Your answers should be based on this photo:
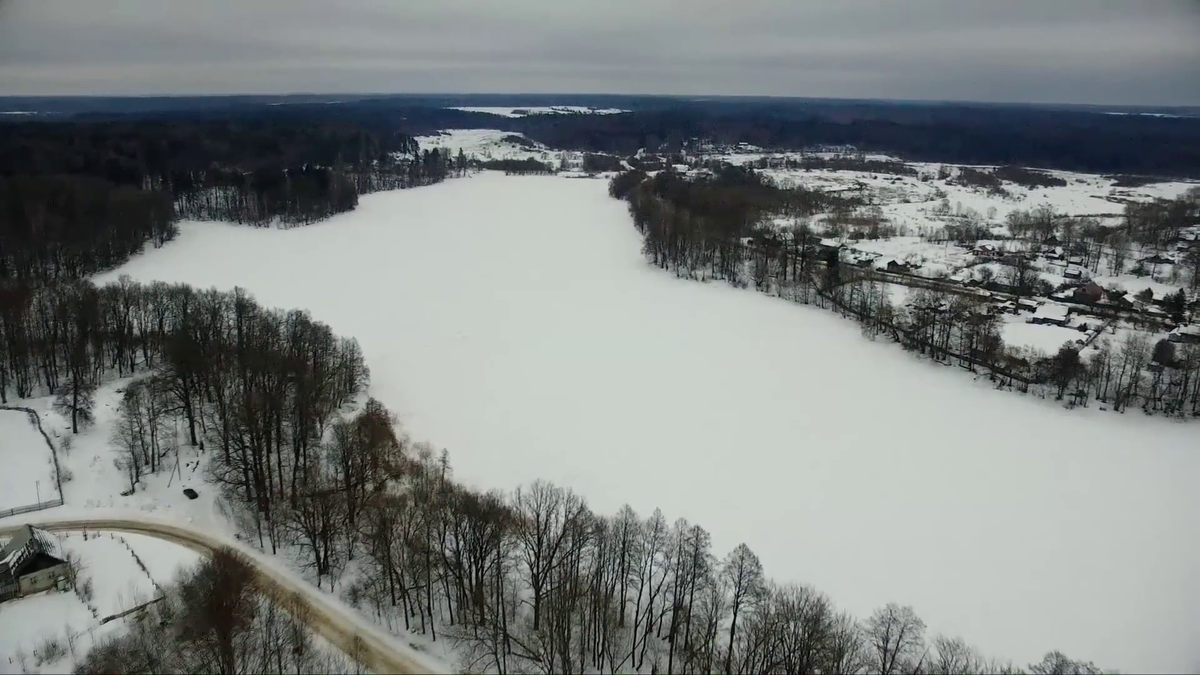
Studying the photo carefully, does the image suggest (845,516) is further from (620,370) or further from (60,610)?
(60,610)

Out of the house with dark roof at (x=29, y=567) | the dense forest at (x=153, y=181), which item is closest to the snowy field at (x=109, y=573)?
the house with dark roof at (x=29, y=567)

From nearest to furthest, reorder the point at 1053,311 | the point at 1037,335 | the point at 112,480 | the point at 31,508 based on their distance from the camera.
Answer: the point at 31,508, the point at 112,480, the point at 1037,335, the point at 1053,311

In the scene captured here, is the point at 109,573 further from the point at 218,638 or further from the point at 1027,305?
the point at 1027,305

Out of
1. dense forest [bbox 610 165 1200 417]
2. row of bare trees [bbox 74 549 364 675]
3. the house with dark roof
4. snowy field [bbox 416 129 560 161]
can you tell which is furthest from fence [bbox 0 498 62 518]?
snowy field [bbox 416 129 560 161]

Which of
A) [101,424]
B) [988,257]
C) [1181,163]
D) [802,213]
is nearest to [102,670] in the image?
[101,424]

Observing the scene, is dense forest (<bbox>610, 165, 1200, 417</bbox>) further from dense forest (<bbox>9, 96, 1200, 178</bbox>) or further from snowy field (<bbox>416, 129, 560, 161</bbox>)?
snowy field (<bbox>416, 129, 560, 161</bbox>)

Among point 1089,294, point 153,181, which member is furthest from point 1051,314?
point 153,181

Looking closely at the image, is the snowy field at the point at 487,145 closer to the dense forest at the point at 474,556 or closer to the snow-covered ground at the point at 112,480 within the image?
the snow-covered ground at the point at 112,480
